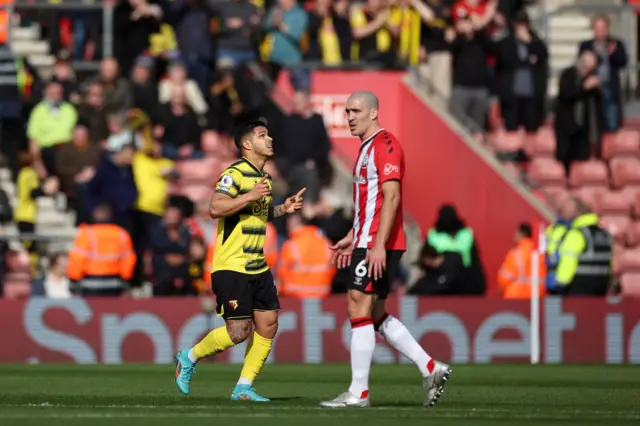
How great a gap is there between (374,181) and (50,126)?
36.4 feet

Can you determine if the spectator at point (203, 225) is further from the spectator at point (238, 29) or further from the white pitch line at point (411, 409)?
the white pitch line at point (411, 409)

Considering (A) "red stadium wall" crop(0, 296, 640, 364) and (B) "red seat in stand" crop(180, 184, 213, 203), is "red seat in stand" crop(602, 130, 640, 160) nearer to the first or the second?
(A) "red stadium wall" crop(0, 296, 640, 364)

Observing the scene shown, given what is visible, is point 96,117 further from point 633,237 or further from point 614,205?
point 633,237

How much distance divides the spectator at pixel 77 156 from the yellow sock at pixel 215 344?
30.3 ft

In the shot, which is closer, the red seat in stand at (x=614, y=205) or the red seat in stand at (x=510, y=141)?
the red seat in stand at (x=614, y=205)

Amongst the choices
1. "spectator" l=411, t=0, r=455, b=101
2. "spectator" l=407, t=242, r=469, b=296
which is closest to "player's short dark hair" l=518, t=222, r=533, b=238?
"spectator" l=407, t=242, r=469, b=296

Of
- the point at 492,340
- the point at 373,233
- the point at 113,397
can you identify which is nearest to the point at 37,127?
the point at 492,340

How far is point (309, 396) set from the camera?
1353cm

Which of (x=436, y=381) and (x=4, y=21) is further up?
(x=4, y=21)

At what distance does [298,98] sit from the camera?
22.1 m

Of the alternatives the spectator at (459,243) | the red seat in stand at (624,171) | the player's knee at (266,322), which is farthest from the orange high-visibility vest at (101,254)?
the red seat in stand at (624,171)

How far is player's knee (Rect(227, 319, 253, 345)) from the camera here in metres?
12.6

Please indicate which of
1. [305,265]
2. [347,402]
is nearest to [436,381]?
[347,402]

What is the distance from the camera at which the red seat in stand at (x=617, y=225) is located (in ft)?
77.7
